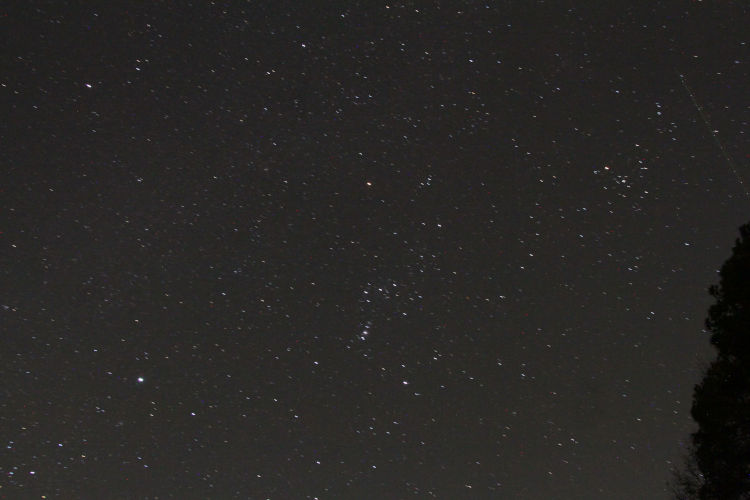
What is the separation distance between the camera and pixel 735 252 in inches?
268

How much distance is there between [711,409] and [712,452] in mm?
508

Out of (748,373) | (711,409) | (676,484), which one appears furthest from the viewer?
(676,484)

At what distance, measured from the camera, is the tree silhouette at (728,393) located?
6.44m

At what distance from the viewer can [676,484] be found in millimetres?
8930

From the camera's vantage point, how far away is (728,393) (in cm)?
658

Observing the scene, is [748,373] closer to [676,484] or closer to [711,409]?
[711,409]

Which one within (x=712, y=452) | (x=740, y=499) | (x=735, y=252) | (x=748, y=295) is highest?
(x=735, y=252)

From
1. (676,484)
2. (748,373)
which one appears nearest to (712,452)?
(748,373)

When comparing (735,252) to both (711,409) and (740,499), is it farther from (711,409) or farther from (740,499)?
(740,499)

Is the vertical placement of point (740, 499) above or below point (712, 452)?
below

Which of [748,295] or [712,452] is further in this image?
[712,452]

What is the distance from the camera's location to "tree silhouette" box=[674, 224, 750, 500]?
6.44m

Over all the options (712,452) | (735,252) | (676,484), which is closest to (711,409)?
(712,452)

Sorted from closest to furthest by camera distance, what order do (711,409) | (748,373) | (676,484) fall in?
(748,373), (711,409), (676,484)
